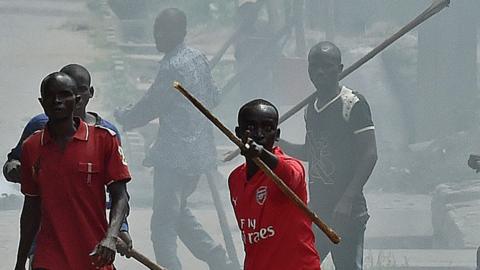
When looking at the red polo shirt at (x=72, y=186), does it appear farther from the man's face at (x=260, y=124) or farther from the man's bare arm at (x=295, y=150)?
the man's bare arm at (x=295, y=150)

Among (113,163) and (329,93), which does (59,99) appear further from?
(329,93)

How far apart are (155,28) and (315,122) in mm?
2094

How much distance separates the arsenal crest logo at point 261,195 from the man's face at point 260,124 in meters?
0.13

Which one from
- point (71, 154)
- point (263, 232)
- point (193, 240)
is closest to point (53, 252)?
point (71, 154)

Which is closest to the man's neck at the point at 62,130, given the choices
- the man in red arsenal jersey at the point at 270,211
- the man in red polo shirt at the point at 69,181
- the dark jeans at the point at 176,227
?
the man in red polo shirt at the point at 69,181

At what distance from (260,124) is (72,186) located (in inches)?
24.4

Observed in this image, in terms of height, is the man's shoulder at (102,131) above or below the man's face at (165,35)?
below

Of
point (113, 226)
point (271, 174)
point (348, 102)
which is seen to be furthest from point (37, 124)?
point (348, 102)

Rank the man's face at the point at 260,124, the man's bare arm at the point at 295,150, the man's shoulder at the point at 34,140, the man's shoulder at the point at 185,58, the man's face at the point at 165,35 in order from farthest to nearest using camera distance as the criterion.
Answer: the man's face at the point at 165,35 → the man's shoulder at the point at 185,58 → the man's bare arm at the point at 295,150 → the man's shoulder at the point at 34,140 → the man's face at the point at 260,124

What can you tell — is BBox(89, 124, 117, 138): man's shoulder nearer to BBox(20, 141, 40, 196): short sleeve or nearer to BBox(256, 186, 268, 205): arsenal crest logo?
BBox(20, 141, 40, 196): short sleeve

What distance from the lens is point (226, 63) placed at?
10258 mm

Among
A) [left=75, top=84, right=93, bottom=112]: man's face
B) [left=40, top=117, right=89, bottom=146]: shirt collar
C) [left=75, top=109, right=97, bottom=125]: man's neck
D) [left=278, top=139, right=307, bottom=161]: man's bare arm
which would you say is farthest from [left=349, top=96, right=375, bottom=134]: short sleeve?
[left=40, top=117, right=89, bottom=146]: shirt collar

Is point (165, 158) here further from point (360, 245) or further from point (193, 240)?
point (360, 245)

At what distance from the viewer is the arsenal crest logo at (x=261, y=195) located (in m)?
4.93
